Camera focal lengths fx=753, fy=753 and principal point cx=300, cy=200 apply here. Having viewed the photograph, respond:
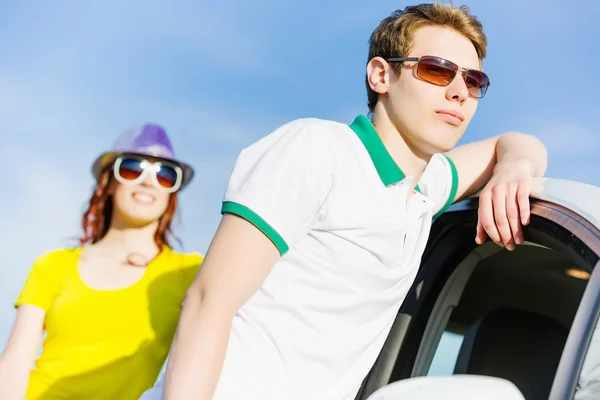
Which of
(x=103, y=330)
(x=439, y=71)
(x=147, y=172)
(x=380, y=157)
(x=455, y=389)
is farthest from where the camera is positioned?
(x=147, y=172)

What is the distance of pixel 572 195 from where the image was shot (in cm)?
204

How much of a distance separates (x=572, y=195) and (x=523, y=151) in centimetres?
44

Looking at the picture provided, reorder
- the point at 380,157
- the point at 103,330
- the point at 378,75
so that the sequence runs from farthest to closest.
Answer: the point at 103,330, the point at 378,75, the point at 380,157

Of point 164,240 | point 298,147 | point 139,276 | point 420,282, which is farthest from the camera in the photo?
point 164,240

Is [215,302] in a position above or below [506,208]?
below

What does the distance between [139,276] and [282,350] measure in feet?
4.77

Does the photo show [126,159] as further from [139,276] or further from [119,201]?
[139,276]

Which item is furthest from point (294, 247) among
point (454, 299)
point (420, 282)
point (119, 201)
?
point (119, 201)

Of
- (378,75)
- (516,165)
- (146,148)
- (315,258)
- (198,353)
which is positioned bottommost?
(198,353)

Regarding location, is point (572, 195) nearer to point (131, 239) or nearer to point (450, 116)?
point (450, 116)

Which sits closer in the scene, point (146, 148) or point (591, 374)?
point (591, 374)

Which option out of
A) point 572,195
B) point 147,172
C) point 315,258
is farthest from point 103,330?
point 572,195

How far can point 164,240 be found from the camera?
335cm

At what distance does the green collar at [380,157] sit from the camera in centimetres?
194
